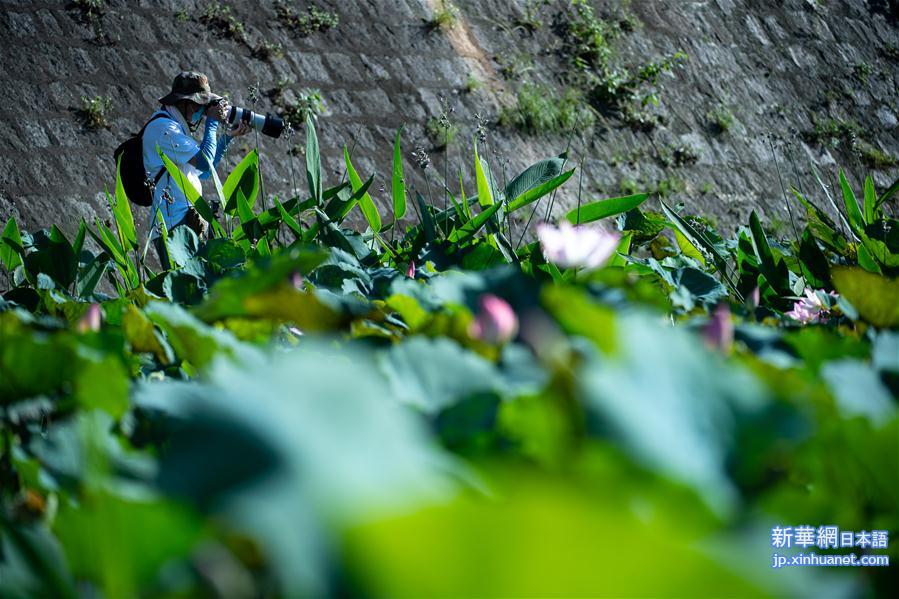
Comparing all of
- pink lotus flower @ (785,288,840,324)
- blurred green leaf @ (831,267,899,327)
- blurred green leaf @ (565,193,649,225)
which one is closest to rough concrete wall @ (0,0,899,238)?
blurred green leaf @ (565,193,649,225)

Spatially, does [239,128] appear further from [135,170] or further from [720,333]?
[720,333]

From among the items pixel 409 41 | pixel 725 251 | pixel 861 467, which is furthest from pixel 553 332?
pixel 409 41

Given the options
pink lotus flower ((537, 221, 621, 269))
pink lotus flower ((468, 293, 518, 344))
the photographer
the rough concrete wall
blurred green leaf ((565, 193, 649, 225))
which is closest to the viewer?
pink lotus flower ((468, 293, 518, 344))

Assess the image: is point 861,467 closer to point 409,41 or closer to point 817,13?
point 409,41

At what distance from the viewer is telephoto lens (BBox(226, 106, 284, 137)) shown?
3207 millimetres

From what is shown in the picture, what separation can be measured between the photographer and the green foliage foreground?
280 centimetres

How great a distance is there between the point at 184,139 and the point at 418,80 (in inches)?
78.9

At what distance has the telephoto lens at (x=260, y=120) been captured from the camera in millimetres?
3207

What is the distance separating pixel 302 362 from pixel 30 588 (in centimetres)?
18

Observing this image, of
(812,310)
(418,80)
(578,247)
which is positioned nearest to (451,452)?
(578,247)

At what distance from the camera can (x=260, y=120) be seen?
3.24 meters

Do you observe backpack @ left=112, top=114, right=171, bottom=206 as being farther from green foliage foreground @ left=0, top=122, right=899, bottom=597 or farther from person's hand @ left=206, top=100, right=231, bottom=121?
green foliage foreground @ left=0, top=122, right=899, bottom=597

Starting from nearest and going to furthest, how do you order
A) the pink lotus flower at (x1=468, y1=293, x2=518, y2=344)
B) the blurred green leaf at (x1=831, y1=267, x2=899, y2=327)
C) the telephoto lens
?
1. the pink lotus flower at (x1=468, y1=293, x2=518, y2=344)
2. the blurred green leaf at (x1=831, y1=267, x2=899, y2=327)
3. the telephoto lens

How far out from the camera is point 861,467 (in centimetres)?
38
